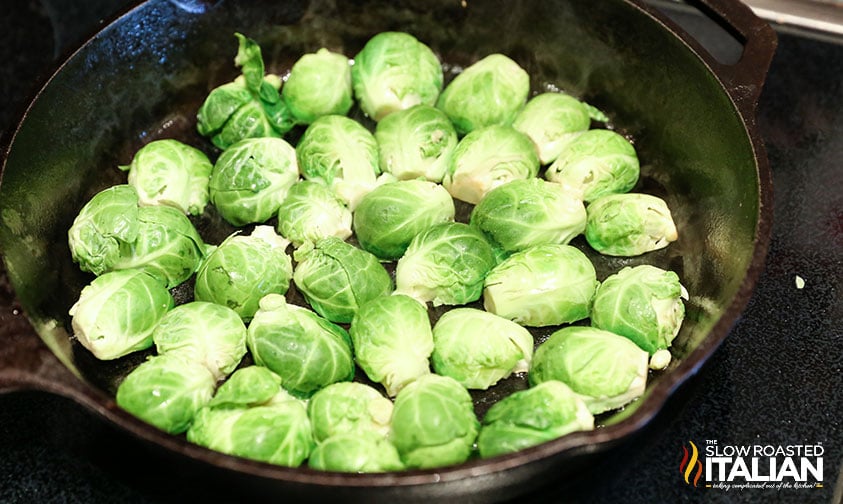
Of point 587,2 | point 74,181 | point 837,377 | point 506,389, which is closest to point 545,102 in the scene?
point 587,2

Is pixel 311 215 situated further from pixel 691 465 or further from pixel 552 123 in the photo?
pixel 691 465

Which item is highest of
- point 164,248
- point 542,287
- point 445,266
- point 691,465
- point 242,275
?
point 164,248

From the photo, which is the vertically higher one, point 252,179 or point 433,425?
point 252,179

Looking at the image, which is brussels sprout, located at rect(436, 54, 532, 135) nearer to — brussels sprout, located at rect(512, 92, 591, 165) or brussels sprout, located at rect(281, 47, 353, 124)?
brussels sprout, located at rect(512, 92, 591, 165)

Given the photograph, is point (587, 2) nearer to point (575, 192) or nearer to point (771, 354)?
point (575, 192)

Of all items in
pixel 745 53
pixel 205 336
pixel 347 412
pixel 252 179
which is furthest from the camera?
pixel 252 179

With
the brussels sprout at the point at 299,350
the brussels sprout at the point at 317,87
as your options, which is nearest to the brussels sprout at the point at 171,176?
the brussels sprout at the point at 317,87

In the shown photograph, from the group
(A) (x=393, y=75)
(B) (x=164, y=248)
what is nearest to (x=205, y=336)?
(B) (x=164, y=248)
